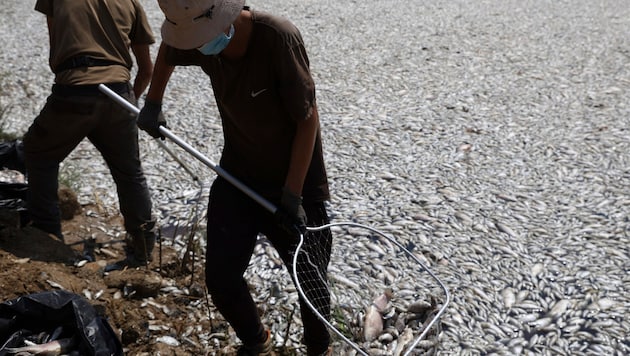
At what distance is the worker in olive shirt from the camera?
2516 mm

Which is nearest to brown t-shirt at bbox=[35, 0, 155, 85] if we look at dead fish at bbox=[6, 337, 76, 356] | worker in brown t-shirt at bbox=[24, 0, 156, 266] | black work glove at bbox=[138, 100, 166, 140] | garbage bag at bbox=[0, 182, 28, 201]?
worker in brown t-shirt at bbox=[24, 0, 156, 266]

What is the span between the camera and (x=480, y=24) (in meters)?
9.88

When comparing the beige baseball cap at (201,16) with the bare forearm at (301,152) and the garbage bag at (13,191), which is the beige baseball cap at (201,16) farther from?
the garbage bag at (13,191)

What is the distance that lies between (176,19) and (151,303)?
179 centimetres

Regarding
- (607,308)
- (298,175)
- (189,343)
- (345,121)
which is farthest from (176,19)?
(345,121)

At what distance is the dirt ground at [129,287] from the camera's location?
11.4 ft

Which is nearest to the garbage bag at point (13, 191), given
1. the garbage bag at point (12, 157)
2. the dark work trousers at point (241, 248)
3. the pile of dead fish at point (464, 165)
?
the garbage bag at point (12, 157)

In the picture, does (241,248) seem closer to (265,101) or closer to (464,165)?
(265,101)

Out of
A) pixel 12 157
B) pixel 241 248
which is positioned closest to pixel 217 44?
pixel 241 248

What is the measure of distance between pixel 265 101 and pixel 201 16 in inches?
15.3

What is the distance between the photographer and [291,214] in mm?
2789

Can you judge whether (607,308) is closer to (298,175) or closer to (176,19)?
(298,175)

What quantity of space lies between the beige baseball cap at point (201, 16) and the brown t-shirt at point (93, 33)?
4.85 ft

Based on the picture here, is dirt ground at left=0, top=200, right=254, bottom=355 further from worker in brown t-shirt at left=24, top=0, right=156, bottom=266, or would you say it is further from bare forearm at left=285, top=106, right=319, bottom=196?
bare forearm at left=285, top=106, right=319, bottom=196
